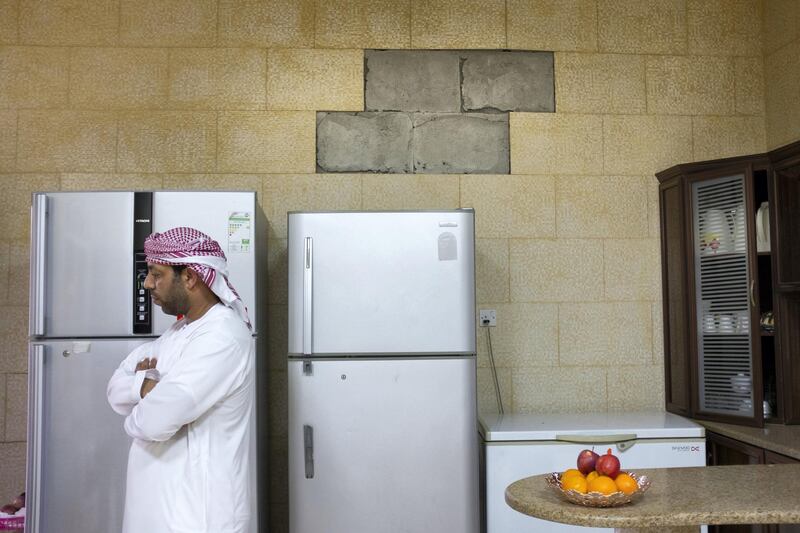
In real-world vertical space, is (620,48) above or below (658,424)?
above

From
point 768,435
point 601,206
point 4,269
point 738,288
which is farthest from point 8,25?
point 768,435

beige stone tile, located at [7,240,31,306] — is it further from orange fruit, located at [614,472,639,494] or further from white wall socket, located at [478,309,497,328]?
orange fruit, located at [614,472,639,494]

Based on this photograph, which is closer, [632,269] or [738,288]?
[738,288]

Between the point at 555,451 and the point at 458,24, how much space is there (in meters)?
2.13

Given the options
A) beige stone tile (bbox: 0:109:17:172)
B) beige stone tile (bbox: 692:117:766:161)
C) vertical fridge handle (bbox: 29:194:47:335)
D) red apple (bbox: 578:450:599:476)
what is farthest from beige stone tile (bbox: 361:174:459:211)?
red apple (bbox: 578:450:599:476)

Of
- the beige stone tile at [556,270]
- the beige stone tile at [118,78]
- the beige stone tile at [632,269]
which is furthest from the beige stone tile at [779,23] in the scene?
the beige stone tile at [118,78]

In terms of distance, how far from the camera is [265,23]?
362 centimetres

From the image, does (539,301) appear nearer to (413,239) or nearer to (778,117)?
(413,239)

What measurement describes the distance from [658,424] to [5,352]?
300 centimetres

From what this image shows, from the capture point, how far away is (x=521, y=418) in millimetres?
3363

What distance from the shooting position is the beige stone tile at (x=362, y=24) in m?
3.63

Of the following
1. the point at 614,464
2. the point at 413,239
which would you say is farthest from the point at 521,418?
the point at 614,464

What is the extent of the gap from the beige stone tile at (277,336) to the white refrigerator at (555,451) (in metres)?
1.06

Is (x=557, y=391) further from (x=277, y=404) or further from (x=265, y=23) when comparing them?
(x=265, y=23)
